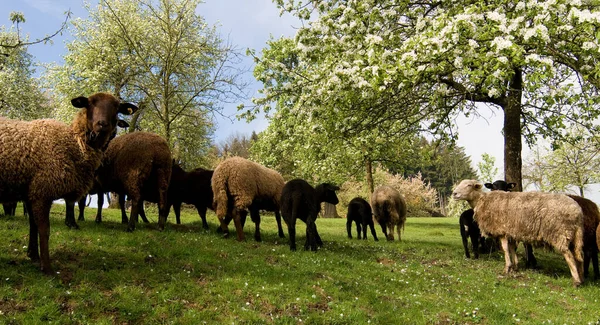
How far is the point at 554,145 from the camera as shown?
58.5 feet

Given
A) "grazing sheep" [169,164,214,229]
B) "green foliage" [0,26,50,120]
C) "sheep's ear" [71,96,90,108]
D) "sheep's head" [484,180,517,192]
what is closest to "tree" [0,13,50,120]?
"green foliage" [0,26,50,120]

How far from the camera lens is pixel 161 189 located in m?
12.2

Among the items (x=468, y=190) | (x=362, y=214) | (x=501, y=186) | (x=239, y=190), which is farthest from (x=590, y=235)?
(x=239, y=190)

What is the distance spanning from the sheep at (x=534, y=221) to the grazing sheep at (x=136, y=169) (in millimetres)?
9843

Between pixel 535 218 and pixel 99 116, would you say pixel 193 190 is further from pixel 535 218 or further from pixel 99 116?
pixel 535 218

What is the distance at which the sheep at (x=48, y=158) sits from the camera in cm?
726

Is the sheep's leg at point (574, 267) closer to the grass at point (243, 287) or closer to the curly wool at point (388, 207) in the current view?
the grass at point (243, 287)

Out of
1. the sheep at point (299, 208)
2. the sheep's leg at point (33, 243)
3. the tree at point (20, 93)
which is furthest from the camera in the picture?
the tree at point (20, 93)

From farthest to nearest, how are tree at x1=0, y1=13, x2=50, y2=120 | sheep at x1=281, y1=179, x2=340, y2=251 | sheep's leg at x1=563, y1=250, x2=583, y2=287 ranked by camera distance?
1. tree at x1=0, y1=13, x2=50, y2=120
2. sheep at x1=281, y1=179, x2=340, y2=251
3. sheep's leg at x1=563, y1=250, x2=583, y2=287

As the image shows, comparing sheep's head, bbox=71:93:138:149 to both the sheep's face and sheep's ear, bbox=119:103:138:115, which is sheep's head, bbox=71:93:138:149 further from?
the sheep's face

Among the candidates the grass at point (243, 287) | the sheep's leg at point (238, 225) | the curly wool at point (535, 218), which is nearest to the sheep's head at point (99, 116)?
the grass at point (243, 287)

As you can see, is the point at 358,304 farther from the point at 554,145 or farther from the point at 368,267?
the point at 554,145

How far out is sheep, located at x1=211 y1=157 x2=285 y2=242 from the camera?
12.5 m

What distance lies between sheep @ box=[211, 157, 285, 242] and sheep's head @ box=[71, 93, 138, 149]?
4664 millimetres
